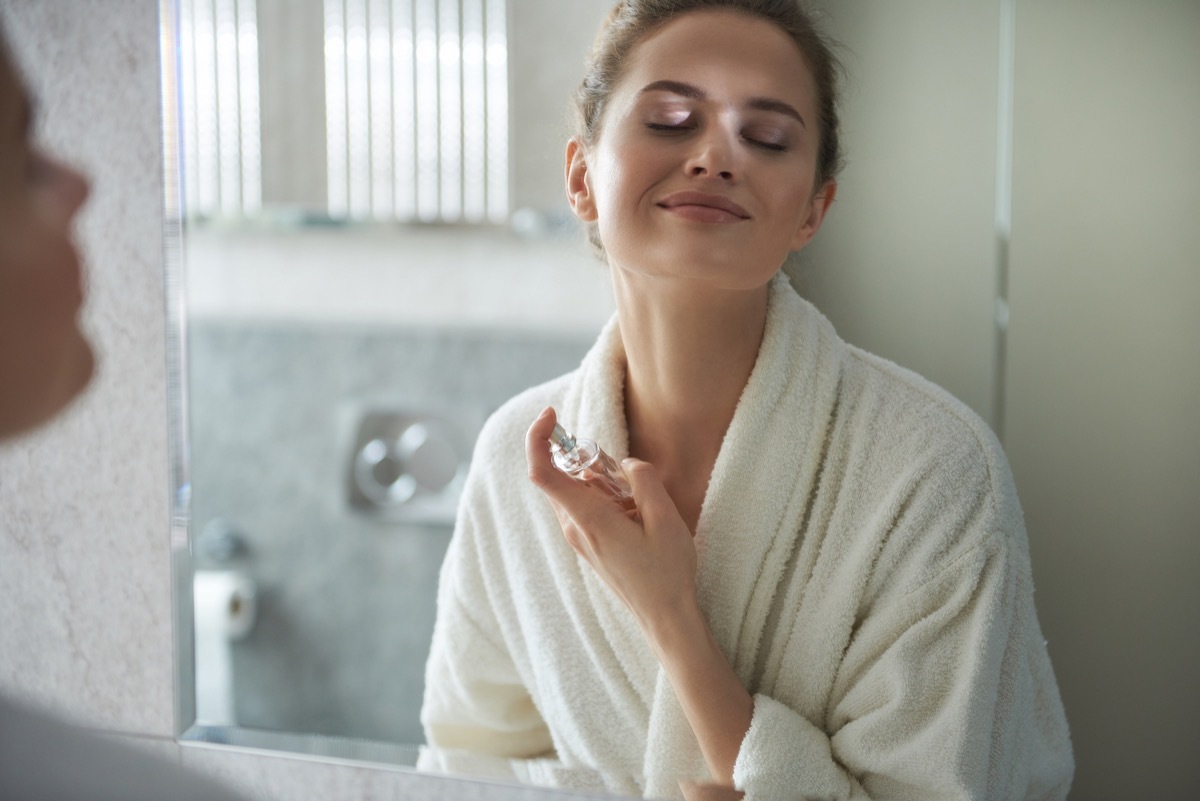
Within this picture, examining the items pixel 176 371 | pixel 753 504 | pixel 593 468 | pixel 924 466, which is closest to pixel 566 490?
pixel 593 468

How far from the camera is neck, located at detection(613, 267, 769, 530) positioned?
2.34 feet

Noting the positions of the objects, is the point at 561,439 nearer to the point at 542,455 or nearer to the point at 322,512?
the point at 542,455

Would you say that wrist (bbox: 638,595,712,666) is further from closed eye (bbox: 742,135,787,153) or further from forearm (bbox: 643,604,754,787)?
closed eye (bbox: 742,135,787,153)

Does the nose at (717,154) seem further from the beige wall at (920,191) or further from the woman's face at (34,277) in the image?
the woman's face at (34,277)

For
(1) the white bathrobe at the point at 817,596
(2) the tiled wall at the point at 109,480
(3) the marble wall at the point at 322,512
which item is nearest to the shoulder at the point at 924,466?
(1) the white bathrobe at the point at 817,596

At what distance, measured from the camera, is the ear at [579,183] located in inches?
28.6

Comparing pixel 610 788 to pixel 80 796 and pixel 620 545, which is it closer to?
pixel 620 545

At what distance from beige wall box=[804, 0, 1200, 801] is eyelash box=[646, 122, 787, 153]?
0.14 feet

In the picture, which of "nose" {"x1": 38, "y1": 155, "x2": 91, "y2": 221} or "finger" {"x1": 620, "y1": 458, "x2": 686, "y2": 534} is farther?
"nose" {"x1": 38, "y1": 155, "x2": 91, "y2": 221}

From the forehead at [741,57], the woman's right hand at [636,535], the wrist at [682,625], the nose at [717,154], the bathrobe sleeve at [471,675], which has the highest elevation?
the forehead at [741,57]

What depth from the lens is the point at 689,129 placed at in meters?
0.69

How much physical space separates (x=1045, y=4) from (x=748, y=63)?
7.2 inches

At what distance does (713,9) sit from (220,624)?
0.58 m

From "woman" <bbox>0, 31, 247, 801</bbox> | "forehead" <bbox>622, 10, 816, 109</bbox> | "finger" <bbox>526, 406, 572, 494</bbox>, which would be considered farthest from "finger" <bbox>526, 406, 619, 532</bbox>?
"woman" <bbox>0, 31, 247, 801</bbox>
